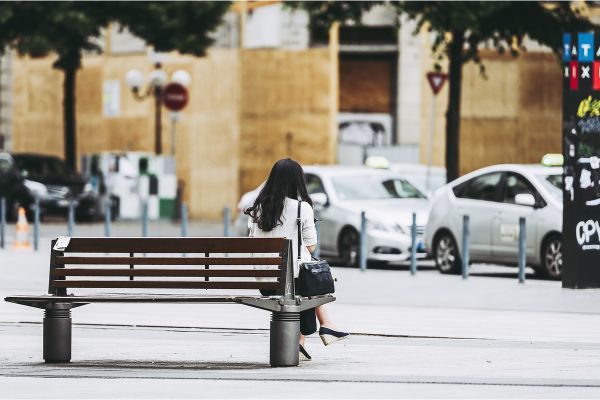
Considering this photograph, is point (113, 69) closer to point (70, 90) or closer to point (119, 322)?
point (70, 90)

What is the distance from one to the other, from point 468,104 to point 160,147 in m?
7.34

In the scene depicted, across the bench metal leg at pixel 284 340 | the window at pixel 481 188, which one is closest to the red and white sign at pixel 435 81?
the window at pixel 481 188

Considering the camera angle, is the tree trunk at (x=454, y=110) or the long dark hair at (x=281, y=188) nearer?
the long dark hair at (x=281, y=188)

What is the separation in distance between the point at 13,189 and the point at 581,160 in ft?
75.6

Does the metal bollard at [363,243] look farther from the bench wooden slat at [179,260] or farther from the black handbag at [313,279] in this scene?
the bench wooden slat at [179,260]

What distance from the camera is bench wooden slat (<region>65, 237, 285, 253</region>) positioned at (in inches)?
479

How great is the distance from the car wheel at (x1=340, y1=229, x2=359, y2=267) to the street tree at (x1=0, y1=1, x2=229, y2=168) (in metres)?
16.2

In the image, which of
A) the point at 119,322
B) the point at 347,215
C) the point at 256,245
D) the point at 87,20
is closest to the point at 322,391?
the point at 256,245

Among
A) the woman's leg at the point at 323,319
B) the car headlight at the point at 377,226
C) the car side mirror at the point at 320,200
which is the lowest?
the car headlight at the point at 377,226

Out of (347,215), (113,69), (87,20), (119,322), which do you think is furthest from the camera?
(113,69)

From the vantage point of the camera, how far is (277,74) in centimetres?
4356

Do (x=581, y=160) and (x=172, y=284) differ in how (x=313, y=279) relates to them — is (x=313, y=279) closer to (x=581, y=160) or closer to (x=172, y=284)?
(x=172, y=284)

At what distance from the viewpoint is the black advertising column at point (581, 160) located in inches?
741

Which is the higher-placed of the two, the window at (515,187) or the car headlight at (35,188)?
the window at (515,187)
